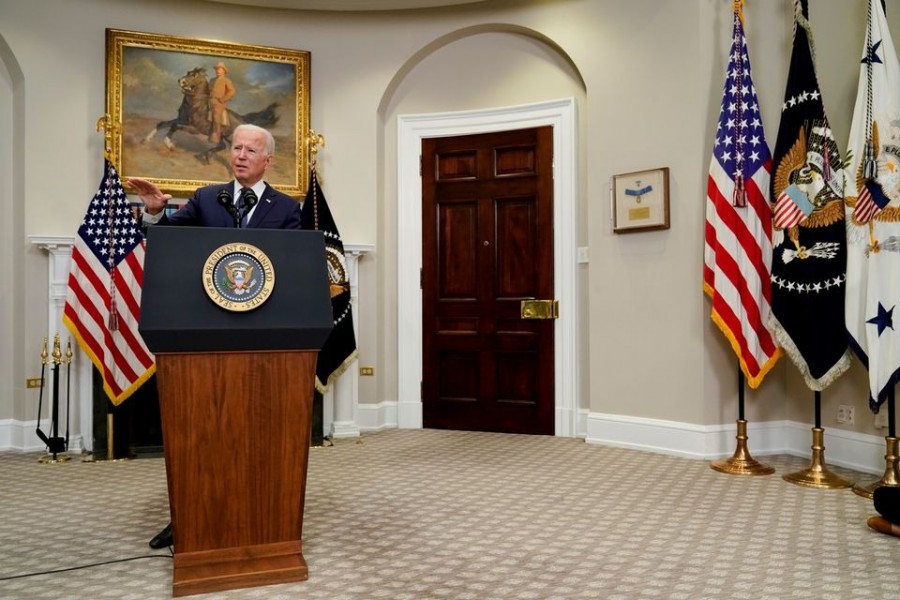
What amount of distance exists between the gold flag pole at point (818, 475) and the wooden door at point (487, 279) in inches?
84.0

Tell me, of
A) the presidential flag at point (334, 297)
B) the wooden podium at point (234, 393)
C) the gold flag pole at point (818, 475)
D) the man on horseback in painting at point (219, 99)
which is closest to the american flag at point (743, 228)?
the gold flag pole at point (818, 475)

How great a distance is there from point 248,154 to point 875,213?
3.33 meters

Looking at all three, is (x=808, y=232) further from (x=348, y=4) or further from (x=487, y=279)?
(x=348, y=4)

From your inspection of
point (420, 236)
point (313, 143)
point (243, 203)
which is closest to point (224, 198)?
point (243, 203)

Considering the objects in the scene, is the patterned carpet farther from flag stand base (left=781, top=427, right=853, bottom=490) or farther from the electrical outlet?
the electrical outlet

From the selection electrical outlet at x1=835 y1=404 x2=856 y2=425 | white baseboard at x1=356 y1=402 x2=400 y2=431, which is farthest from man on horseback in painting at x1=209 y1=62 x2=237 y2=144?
electrical outlet at x1=835 y1=404 x2=856 y2=425

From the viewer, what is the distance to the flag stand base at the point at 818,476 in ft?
14.2

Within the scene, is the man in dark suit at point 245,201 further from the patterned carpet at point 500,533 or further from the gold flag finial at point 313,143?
the gold flag finial at point 313,143

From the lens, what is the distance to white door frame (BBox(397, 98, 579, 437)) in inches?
242

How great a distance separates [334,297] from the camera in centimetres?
588

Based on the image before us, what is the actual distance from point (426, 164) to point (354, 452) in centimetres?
261

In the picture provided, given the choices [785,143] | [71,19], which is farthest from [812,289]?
[71,19]

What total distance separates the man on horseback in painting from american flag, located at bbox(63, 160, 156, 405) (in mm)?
974

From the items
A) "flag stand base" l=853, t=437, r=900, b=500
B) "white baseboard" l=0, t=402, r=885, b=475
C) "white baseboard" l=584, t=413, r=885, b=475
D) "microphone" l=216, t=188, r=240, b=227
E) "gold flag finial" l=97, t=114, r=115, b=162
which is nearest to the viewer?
"microphone" l=216, t=188, r=240, b=227
